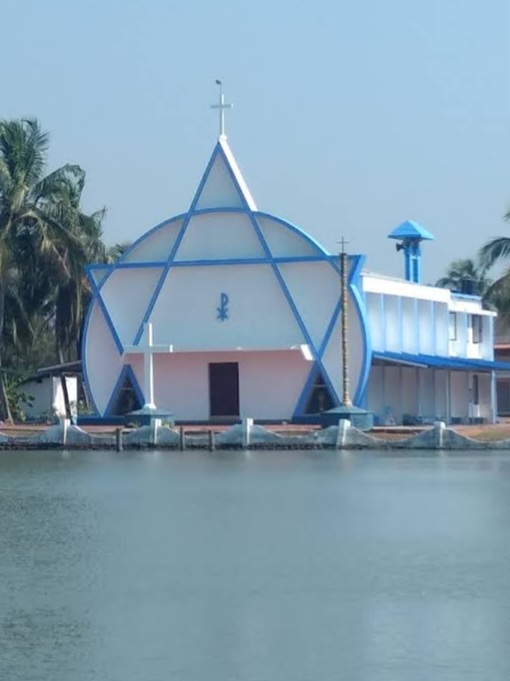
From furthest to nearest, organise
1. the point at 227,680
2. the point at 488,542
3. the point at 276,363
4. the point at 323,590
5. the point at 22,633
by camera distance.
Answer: the point at 276,363 → the point at 488,542 → the point at 323,590 → the point at 22,633 → the point at 227,680

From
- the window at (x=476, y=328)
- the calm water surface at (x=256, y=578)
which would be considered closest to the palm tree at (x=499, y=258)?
the window at (x=476, y=328)

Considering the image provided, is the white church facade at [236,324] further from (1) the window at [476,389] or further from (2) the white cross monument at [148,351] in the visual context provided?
(1) the window at [476,389]

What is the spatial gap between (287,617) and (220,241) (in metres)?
39.8

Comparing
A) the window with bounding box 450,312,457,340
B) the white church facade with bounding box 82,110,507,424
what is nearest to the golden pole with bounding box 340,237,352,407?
the white church facade with bounding box 82,110,507,424

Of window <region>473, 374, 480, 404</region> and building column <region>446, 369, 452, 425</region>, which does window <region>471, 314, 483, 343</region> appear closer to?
window <region>473, 374, 480, 404</region>

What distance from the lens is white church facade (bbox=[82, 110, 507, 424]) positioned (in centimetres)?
6084

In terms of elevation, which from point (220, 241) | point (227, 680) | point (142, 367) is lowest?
point (227, 680)

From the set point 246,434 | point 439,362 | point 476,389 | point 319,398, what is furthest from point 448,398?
point 246,434

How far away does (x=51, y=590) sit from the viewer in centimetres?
2572

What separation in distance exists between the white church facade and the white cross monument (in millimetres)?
58

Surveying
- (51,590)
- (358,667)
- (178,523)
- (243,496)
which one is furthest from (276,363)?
(358,667)

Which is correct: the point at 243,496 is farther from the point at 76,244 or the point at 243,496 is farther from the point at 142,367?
the point at 76,244

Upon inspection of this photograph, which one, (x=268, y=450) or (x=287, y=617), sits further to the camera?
(x=268, y=450)

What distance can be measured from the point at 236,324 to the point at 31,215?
9.37 m
